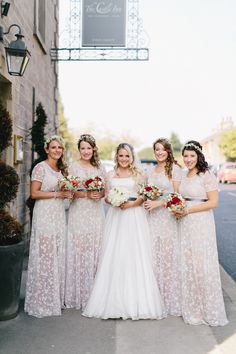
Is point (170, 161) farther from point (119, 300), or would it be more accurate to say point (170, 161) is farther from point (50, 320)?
point (50, 320)

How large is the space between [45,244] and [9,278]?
2.09 feet

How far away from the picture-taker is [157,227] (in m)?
5.43

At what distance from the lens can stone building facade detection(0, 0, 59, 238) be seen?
7367 mm

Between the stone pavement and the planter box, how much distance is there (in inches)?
5.5

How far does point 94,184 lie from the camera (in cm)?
530

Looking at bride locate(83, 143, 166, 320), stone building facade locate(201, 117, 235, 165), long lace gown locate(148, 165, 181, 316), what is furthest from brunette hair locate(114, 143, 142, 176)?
stone building facade locate(201, 117, 235, 165)

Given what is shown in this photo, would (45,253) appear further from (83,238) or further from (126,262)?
(126,262)

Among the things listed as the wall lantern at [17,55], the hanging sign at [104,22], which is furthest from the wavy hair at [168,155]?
the hanging sign at [104,22]

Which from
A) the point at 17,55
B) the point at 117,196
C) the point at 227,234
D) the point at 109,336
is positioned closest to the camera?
the point at 109,336

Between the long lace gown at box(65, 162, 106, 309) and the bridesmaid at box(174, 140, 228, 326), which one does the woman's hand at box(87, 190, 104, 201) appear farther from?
the bridesmaid at box(174, 140, 228, 326)

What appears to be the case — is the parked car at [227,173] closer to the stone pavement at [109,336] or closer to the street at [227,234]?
the street at [227,234]

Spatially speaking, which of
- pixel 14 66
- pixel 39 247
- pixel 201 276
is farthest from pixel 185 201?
pixel 14 66

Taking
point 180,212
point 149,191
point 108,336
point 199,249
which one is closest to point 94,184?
point 149,191

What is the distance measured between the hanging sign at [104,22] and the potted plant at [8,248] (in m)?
6.55
